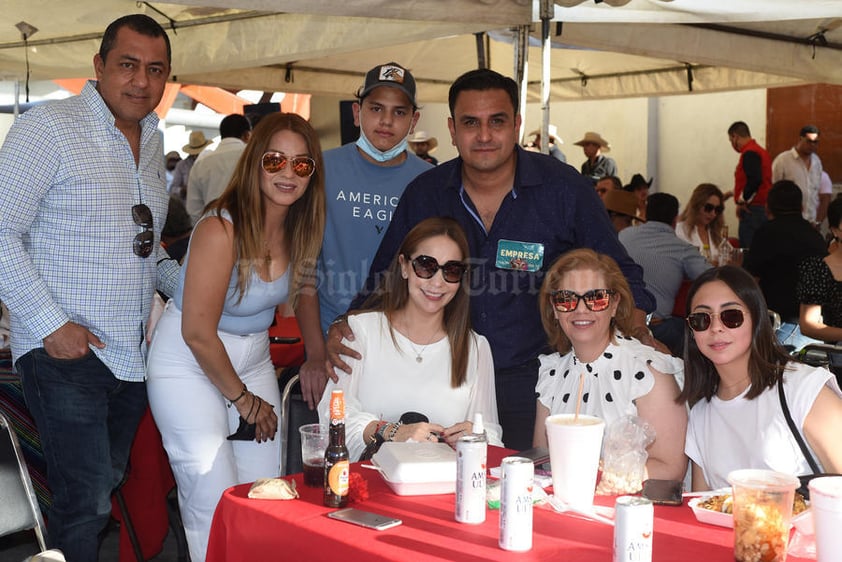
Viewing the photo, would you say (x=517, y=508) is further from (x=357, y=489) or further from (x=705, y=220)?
(x=705, y=220)

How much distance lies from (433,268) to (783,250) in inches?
159

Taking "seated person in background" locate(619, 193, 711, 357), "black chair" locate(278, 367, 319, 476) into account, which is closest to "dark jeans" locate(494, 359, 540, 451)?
"black chair" locate(278, 367, 319, 476)

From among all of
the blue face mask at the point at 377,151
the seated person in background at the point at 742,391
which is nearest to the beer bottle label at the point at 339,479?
the seated person in background at the point at 742,391

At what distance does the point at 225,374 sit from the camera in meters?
2.87

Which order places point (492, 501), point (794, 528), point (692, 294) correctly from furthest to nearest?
point (692, 294), point (492, 501), point (794, 528)

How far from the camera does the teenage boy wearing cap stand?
11.9 feet

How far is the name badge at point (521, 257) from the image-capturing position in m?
3.28

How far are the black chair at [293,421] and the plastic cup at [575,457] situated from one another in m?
1.27

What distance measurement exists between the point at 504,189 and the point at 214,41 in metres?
3.30

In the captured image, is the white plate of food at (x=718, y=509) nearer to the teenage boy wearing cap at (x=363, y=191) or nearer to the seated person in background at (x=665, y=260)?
the teenage boy wearing cap at (x=363, y=191)

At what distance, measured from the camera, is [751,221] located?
968 centimetres

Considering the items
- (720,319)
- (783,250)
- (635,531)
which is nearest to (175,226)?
(720,319)

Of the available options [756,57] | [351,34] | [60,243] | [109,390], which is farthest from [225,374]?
[756,57]

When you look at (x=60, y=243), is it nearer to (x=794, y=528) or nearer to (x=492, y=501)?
(x=492, y=501)
